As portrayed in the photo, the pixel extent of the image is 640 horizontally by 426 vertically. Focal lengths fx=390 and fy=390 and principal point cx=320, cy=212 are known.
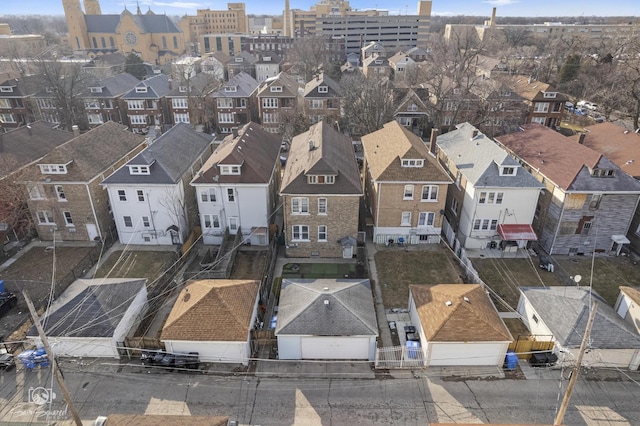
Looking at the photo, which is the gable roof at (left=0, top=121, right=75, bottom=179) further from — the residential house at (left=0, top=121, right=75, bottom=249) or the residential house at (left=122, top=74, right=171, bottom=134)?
the residential house at (left=122, top=74, right=171, bottom=134)

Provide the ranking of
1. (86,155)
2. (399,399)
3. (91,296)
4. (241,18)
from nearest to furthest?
(399,399)
(91,296)
(86,155)
(241,18)

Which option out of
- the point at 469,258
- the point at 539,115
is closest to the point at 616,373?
the point at 469,258

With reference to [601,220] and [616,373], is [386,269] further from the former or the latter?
[601,220]

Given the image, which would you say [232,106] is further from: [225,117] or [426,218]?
[426,218]

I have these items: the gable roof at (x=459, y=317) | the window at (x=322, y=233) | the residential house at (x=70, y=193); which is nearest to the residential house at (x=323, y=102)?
the window at (x=322, y=233)

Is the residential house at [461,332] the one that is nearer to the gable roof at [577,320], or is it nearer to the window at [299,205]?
the gable roof at [577,320]
